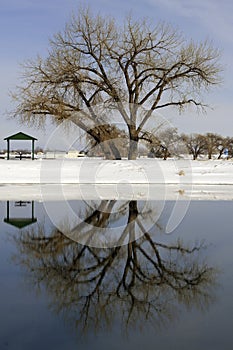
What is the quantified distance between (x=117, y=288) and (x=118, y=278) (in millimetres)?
333

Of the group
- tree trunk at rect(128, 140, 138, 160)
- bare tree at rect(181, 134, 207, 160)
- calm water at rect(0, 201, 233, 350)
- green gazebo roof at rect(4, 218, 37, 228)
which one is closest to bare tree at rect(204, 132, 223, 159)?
bare tree at rect(181, 134, 207, 160)

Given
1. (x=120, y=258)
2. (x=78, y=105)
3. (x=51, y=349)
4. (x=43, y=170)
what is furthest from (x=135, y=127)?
(x=51, y=349)

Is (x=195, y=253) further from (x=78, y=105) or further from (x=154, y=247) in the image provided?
(x=78, y=105)

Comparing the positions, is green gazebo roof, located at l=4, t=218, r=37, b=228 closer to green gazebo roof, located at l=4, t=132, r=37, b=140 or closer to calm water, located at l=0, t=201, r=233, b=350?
calm water, located at l=0, t=201, r=233, b=350

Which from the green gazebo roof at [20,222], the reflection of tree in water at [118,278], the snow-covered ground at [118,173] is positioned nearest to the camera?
the reflection of tree in water at [118,278]

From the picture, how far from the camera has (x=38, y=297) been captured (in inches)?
161

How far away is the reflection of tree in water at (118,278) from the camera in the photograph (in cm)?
378

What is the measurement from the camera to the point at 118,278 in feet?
15.5

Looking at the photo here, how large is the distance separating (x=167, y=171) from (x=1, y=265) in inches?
694

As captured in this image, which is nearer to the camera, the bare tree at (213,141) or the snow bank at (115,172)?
the snow bank at (115,172)

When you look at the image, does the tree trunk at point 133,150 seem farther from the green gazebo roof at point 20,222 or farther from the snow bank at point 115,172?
the green gazebo roof at point 20,222

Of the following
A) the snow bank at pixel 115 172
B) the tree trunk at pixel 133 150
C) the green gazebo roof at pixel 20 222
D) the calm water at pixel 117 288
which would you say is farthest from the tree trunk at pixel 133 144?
the calm water at pixel 117 288

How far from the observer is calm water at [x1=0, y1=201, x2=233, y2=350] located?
3.29 metres

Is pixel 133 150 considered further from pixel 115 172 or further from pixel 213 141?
pixel 213 141
